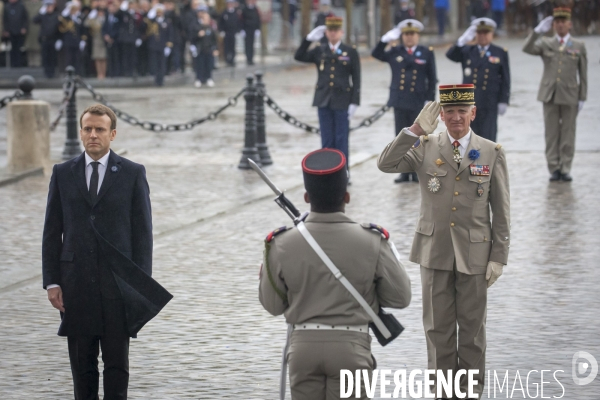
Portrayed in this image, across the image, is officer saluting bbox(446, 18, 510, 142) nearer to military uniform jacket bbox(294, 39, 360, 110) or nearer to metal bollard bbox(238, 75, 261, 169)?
military uniform jacket bbox(294, 39, 360, 110)

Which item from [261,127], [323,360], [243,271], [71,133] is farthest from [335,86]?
[323,360]

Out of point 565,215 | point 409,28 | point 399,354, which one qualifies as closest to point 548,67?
point 409,28

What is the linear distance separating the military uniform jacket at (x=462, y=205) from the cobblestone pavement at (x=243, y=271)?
83cm

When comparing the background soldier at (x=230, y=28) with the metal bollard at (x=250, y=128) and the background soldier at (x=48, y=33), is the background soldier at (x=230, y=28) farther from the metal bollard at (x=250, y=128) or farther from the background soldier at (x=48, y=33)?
the metal bollard at (x=250, y=128)

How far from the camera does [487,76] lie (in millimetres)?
13250

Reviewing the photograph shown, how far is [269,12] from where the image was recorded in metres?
36.9

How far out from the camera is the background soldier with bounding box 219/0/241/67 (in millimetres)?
32375

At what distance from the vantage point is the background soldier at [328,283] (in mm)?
4402

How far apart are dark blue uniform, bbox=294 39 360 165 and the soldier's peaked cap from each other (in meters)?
9.06

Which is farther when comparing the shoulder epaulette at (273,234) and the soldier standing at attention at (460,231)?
the soldier standing at attention at (460,231)

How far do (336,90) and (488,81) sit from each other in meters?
1.74

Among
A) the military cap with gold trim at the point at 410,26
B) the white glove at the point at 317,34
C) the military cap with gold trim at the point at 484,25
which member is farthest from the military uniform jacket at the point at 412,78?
the white glove at the point at 317,34

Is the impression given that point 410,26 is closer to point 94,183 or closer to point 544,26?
point 544,26

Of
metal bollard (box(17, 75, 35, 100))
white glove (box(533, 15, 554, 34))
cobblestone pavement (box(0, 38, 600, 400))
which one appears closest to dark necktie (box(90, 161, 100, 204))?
cobblestone pavement (box(0, 38, 600, 400))
